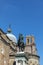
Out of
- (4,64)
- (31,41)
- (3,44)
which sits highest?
(31,41)

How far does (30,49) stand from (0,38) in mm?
16413

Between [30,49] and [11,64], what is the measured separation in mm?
12236

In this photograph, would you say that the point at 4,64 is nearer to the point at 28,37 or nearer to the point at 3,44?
the point at 3,44

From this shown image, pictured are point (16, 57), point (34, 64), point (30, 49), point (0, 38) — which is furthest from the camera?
point (30, 49)

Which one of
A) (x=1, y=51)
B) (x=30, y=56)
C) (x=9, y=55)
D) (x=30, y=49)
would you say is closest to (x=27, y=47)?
(x=30, y=49)

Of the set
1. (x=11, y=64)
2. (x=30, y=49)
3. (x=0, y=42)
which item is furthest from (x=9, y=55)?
(x=30, y=49)

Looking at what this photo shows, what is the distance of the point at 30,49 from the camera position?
57.7 metres

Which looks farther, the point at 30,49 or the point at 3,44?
the point at 30,49

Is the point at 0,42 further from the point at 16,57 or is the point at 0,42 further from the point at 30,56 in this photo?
the point at 30,56

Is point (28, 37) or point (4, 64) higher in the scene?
point (28, 37)

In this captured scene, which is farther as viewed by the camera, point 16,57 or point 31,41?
point 31,41

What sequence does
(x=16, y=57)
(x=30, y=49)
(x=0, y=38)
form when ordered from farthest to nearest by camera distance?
1. (x=30, y=49)
2. (x=16, y=57)
3. (x=0, y=38)

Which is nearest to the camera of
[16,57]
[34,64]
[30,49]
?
[16,57]

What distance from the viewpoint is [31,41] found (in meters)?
59.2
